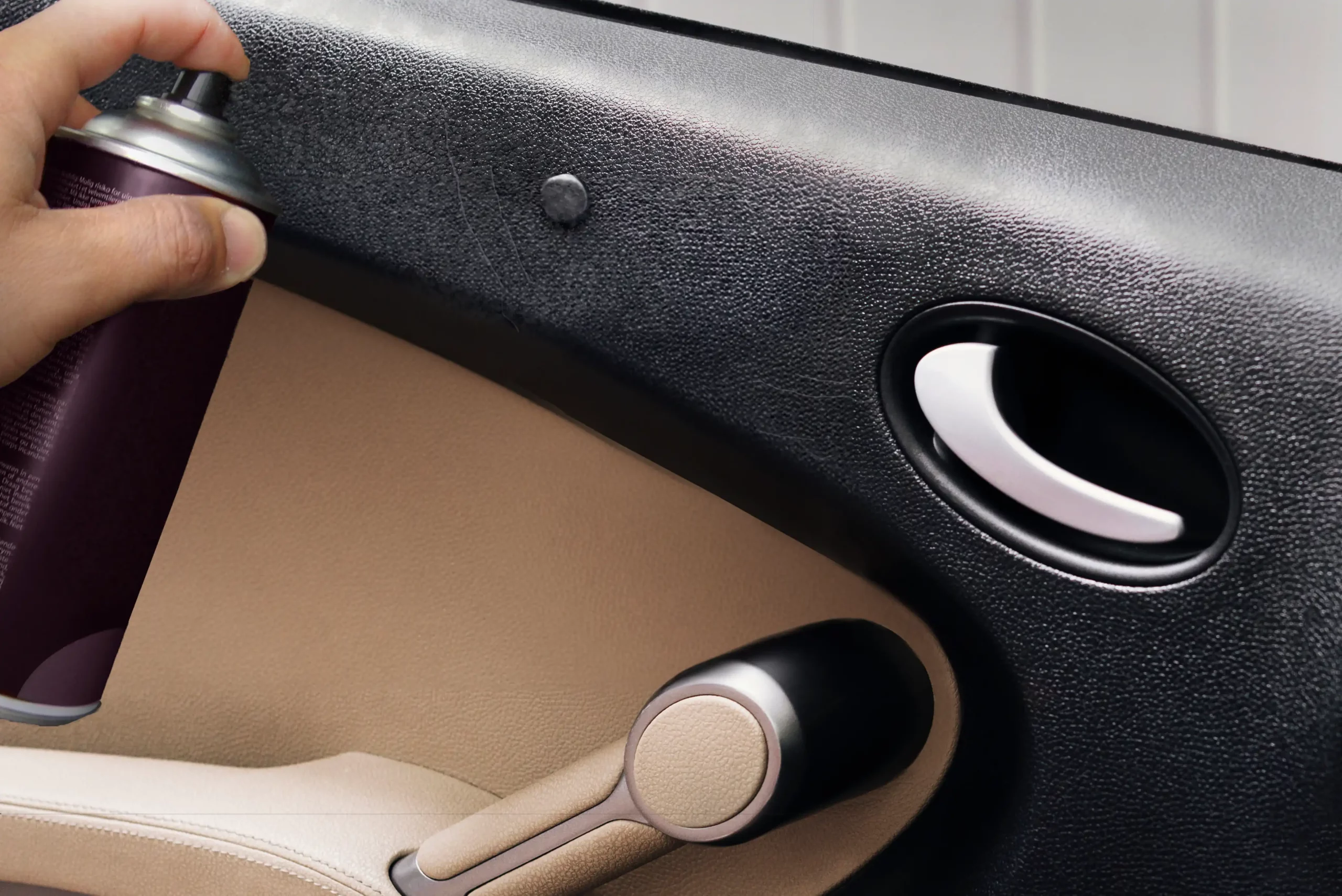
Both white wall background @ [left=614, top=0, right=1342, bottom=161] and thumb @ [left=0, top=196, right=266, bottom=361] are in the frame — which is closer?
thumb @ [left=0, top=196, right=266, bottom=361]

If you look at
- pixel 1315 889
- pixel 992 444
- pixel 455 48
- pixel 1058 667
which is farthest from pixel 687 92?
pixel 1315 889

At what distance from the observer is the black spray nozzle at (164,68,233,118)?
54 centimetres

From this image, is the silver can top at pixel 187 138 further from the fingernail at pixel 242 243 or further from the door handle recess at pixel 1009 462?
the door handle recess at pixel 1009 462

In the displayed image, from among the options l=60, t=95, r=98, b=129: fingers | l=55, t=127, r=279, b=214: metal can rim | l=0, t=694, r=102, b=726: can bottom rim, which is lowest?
l=0, t=694, r=102, b=726: can bottom rim

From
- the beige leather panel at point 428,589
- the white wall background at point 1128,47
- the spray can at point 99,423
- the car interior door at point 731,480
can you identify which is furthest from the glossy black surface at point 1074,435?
the white wall background at point 1128,47

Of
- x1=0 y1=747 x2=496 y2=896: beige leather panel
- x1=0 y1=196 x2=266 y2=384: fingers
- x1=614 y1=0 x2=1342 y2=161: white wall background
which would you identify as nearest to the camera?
x1=0 y1=196 x2=266 y2=384: fingers

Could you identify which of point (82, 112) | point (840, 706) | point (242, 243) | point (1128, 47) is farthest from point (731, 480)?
point (1128, 47)

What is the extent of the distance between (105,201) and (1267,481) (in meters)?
0.52

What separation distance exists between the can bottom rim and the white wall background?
841 mm

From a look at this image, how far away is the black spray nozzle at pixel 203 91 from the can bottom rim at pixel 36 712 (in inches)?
11.1

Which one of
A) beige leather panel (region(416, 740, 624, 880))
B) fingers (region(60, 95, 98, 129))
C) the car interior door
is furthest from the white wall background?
beige leather panel (region(416, 740, 624, 880))

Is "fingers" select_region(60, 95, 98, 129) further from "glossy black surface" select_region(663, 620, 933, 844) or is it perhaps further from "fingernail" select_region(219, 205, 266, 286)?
"glossy black surface" select_region(663, 620, 933, 844)

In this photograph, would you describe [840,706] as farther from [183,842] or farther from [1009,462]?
[183,842]

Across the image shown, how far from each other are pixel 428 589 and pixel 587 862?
21 centimetres
